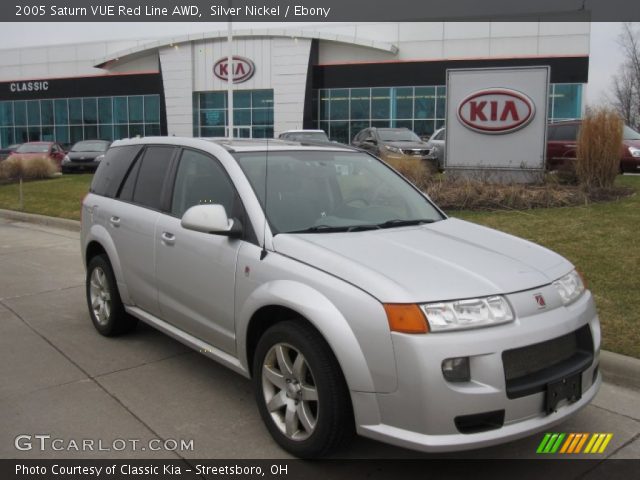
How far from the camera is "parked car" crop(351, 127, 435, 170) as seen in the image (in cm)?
1750

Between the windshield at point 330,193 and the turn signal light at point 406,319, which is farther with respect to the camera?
the windshield at point 330,193

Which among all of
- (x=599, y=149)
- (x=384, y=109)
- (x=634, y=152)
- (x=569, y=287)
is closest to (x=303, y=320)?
(x=569, y=287)

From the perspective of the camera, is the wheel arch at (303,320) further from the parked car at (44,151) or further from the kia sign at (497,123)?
the parked car at (44,151)

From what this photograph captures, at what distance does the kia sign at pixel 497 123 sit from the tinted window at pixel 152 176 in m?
8.22

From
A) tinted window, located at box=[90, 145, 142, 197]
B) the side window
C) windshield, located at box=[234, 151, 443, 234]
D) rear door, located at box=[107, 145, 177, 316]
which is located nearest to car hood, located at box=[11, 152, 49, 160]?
tinted window, located at box=[90, 145, 142, 197]

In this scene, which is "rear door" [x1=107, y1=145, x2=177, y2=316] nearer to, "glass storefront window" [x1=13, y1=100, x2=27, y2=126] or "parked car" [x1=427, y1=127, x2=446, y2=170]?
"parked car" [x1=427, y1=127, x2=446, y2=170]

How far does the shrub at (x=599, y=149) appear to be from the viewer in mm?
11016

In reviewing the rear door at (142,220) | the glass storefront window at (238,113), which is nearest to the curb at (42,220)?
the rear door at (142,220)

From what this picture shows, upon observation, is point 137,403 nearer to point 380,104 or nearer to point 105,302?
point 105,302

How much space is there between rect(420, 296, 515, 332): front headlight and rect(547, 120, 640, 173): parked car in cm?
1225

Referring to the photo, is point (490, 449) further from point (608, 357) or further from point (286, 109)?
point (286, 109)

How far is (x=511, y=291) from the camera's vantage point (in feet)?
9.93

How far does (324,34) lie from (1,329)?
3632 centimetres

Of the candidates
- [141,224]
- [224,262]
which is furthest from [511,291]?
[141,224]
